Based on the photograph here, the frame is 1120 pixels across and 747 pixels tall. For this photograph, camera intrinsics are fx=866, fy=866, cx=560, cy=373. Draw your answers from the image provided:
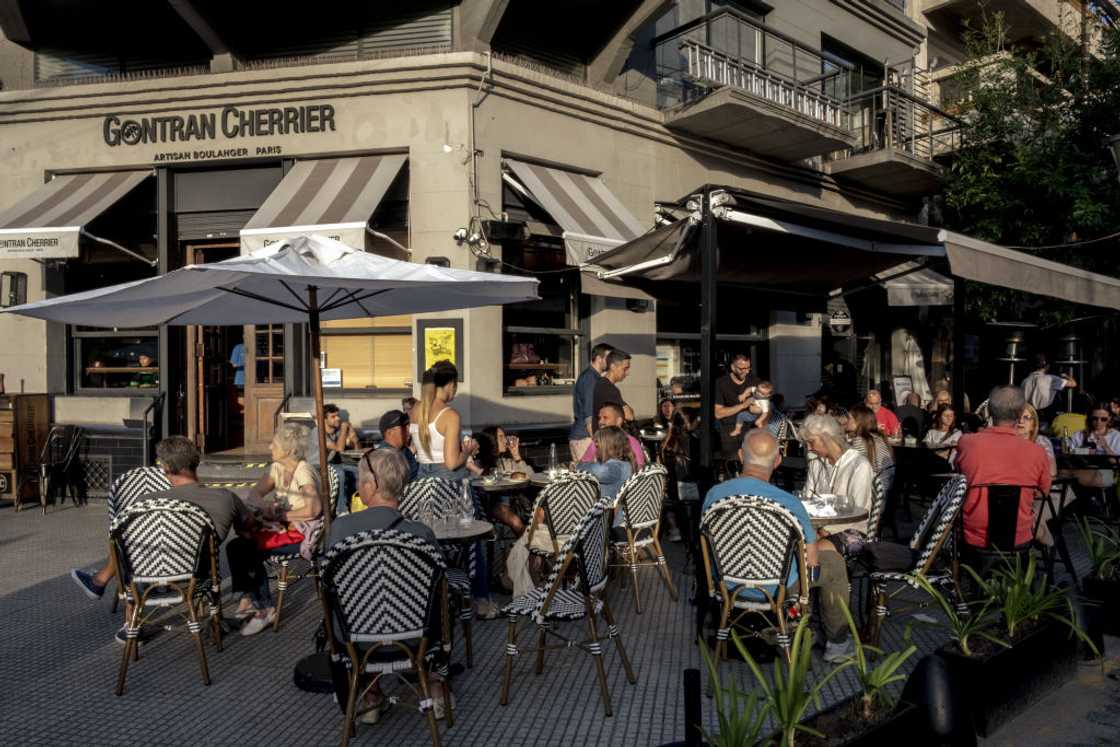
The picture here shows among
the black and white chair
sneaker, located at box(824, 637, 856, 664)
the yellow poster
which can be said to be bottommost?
sneaker, located at box(824, 637, 856, 664)

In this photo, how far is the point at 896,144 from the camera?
15.4m

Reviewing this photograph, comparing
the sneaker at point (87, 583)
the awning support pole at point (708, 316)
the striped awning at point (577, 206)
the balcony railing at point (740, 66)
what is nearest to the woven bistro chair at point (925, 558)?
the awning support pole at point (708, 316)

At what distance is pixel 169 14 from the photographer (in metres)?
10.9

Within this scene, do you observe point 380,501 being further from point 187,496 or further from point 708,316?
point 708,316

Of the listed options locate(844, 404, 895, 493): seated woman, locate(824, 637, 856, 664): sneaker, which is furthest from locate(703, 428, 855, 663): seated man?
locate(844, 404, 895, 493): seated woman

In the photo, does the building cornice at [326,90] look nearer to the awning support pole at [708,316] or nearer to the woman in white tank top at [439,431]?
the woman in white tank top at [439,431]

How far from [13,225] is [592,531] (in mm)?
9033

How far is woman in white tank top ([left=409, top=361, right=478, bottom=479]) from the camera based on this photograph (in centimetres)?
613

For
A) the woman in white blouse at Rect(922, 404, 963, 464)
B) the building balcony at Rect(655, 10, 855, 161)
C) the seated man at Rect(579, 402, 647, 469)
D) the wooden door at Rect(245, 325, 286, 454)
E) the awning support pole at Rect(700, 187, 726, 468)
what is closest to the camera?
the awning support pole at Rect(700, 187, 726, 468)

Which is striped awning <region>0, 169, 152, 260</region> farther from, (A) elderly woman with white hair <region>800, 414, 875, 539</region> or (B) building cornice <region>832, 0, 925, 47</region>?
(B) building cornice <region>832, 0, 925, 47</region>

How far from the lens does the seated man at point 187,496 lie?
498 cm

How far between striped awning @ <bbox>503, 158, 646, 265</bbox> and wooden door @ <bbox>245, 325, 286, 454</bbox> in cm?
369

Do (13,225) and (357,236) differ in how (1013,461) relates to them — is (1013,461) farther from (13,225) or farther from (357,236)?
(13,225)

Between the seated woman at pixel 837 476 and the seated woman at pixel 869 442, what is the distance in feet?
2.84
